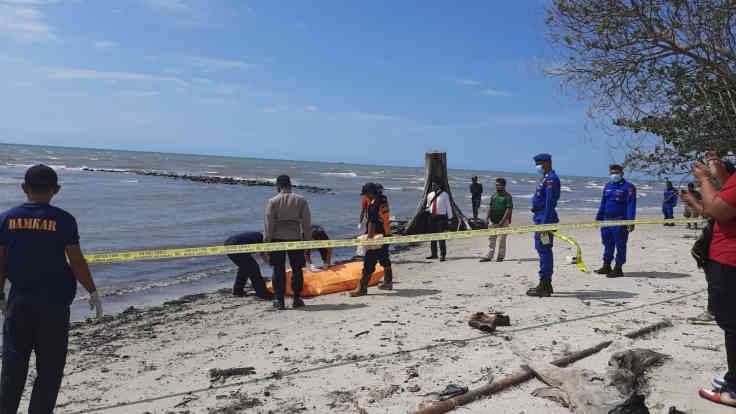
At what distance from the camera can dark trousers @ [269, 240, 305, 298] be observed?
21.9 feet

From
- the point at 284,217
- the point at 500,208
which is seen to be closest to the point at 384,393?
the point at 284,217

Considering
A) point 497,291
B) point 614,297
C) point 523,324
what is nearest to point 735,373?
point 523,324

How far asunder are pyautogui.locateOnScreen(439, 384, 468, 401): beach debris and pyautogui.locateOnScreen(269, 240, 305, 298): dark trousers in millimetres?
3654

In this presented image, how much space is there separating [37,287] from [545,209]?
5.71 meters

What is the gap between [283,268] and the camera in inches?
264

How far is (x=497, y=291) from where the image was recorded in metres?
7.29

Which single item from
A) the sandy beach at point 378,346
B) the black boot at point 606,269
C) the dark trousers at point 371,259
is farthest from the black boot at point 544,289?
the dark trousers at point 371,259

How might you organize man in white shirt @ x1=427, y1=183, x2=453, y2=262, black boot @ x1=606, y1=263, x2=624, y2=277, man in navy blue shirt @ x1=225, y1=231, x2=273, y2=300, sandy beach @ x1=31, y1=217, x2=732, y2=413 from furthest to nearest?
man in white shirt @ x1=427, y1=183, x2=453, y2=262 → black boot @ x1=606, y1=263, x2=624, y2=277 → man in navy blue shirt @ x1=225, y1=231, x2=273, y2=300 → sandy beach @ x1=31, y1=217, x2=732, y2=413

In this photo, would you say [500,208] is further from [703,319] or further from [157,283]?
[157,283]

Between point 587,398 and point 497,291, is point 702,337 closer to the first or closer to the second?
point 587,398

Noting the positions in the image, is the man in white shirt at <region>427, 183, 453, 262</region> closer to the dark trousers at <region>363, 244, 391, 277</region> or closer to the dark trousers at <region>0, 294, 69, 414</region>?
the dark trousers at <region>363, 244, 391, 277</region>

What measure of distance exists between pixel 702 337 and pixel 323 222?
1679 cm

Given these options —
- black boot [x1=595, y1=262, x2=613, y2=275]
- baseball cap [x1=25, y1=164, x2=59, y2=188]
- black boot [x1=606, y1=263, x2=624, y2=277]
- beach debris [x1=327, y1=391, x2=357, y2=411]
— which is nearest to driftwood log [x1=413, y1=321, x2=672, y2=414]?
beach debris [x1=327, y1=391, x2=357, y2=411]

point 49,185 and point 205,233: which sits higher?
point 49,185
